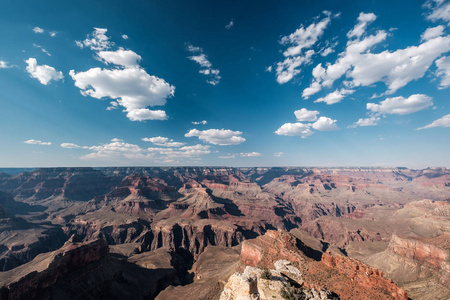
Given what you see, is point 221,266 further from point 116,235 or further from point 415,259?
point 116,235

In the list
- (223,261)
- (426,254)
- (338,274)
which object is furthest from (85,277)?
(426,254)

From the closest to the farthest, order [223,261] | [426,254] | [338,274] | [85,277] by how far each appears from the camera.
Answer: [338,274] < [85,277] < [426,254] < [223,261]

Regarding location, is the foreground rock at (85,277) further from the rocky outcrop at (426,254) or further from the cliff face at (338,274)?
the rocky outcrop at (426,254)

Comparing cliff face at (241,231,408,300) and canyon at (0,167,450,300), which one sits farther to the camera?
canyon at (0,167,450,300)

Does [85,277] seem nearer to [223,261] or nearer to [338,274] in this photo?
[223,261]

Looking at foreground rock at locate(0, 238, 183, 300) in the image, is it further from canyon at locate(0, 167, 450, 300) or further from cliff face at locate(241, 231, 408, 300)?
cliff face at locate(241, 231, 408, 300)

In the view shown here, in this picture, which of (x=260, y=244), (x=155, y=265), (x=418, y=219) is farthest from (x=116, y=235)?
(x=418, y=219)

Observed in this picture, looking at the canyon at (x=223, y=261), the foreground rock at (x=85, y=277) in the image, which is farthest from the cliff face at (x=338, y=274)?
the foreground rock at (x=85, y=277)

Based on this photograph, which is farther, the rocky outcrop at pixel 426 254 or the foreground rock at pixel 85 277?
the rocky outcrop at pixel 426 254

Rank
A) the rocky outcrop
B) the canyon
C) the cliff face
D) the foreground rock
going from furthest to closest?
the rocky outcrop < the foreground rock < the canyon < the cliff face

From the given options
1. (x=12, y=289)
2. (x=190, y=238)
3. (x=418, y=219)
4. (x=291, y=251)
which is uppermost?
(x=291, y=251)

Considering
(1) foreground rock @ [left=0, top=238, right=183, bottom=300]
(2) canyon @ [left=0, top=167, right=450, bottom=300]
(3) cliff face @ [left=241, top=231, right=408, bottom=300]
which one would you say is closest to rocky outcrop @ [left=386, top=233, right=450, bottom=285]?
(2) canyon @ [left=0, top=167, right=450, bottom=300]
